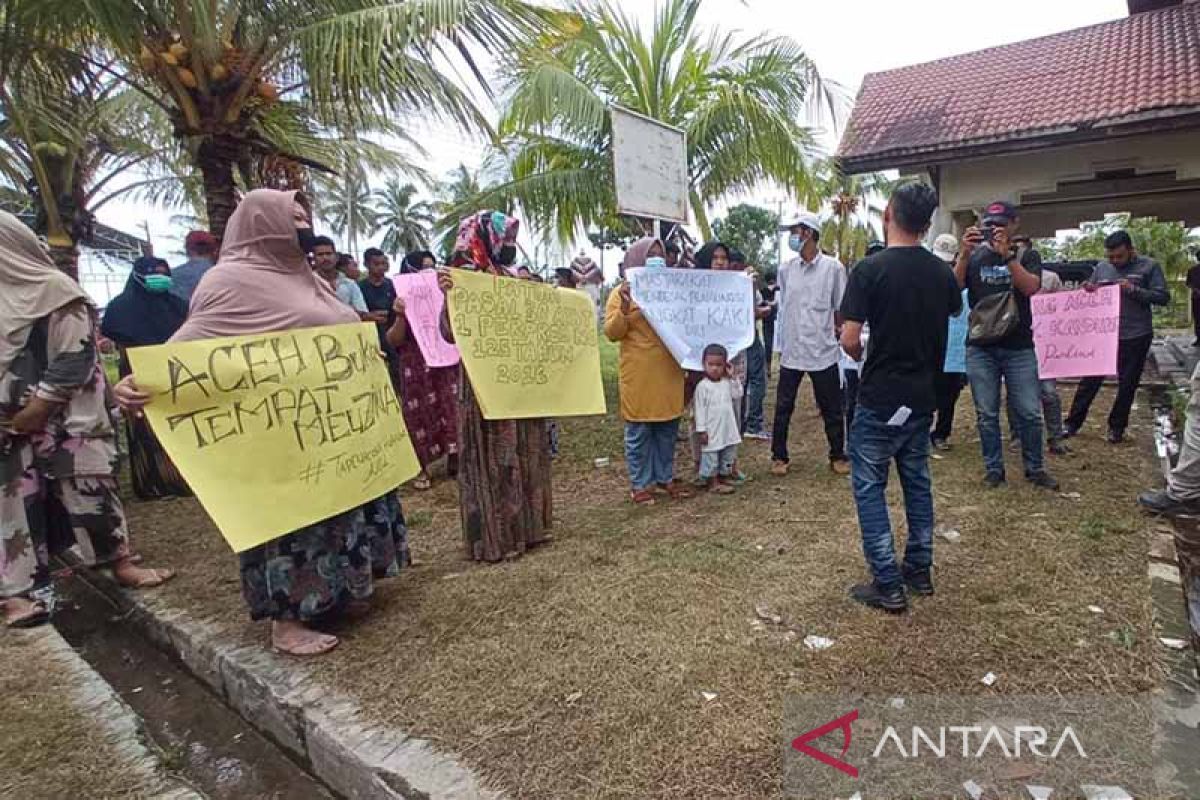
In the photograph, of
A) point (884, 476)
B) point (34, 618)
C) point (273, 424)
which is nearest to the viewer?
point (273, 424)

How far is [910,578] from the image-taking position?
9.35 feet

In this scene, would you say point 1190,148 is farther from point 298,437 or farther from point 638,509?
point 298,437

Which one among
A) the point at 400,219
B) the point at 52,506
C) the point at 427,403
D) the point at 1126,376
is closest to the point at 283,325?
the point at 52,506

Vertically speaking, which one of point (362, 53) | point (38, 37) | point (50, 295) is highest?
point (38, 37)

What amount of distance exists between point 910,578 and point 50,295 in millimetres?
4077

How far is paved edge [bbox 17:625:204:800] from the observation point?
6.68 feet

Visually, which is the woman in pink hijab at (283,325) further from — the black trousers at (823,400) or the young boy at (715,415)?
the black trousers at (823,400)

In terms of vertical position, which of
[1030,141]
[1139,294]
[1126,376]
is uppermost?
[1030,141]

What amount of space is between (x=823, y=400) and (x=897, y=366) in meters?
2.19

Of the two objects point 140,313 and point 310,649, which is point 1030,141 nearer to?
point 310,649

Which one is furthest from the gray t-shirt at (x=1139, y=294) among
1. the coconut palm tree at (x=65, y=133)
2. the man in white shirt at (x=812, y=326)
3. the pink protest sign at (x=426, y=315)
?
the coconut palm tree at (x=65, y=133)

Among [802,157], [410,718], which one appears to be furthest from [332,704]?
[802,157]

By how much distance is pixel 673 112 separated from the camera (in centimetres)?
780

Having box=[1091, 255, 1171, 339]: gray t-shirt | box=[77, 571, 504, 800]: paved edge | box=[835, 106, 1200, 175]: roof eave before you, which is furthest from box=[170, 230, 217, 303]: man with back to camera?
box=[1091, 255, 1171, 339]: gray t-shirt
